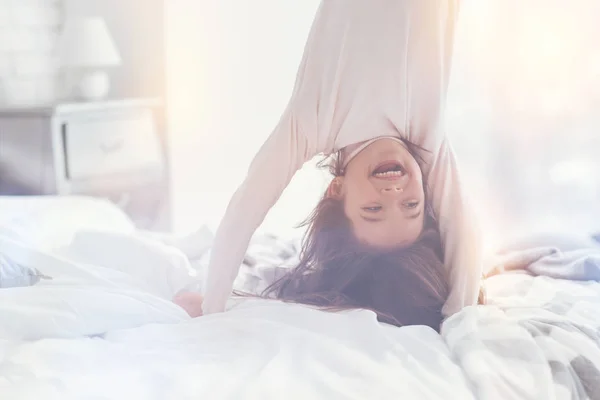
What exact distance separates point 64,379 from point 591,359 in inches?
26.3

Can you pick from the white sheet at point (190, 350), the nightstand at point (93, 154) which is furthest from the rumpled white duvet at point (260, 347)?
the nightstand at point (93, 154)

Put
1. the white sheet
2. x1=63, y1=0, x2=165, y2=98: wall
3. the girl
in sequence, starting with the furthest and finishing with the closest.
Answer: x1=63, y1=0, x2=165, y2=98: wall → the girl → the white sheet

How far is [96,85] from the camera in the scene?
1.07 meters

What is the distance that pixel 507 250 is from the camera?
1.13 meters

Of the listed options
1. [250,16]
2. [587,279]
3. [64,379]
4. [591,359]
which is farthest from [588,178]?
[64,379]

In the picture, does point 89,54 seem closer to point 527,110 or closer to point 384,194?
point 384,194

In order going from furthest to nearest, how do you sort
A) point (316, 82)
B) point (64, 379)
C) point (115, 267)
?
point (115, 267) → point (316, 82) → point (64, 379)

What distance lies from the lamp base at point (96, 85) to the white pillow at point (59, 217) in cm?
18

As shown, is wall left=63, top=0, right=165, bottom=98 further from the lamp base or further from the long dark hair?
the long dark hair

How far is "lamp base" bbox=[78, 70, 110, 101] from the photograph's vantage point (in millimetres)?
1073

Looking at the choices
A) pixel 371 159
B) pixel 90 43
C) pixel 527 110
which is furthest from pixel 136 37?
pixel 527 110

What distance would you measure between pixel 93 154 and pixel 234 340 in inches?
17.3

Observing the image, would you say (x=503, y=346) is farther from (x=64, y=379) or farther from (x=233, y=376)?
(x=64, y=379)

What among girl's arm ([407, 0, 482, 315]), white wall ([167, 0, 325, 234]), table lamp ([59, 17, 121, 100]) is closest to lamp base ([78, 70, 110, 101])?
table lamp ([59, 17, 121, 100])
